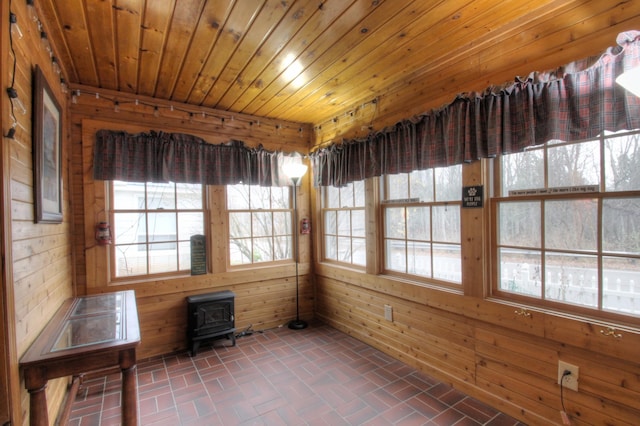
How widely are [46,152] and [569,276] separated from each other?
3425 millimetres

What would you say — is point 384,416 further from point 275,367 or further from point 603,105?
point 603,105

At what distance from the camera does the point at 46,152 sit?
80.0 inches

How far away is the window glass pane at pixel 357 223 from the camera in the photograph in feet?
12.0

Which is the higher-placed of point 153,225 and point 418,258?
point 153,225

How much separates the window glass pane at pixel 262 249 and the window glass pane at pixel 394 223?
160cm

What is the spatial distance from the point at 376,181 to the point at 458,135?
1.13 m

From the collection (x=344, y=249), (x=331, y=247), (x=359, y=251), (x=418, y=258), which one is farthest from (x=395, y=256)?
(x=331, y=247)

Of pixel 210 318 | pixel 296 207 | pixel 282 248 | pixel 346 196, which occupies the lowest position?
pixel 210 318

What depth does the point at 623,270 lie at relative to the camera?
5.81 ft

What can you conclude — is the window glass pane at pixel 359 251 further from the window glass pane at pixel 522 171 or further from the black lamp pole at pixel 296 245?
the window glass pane at pixel 522 171

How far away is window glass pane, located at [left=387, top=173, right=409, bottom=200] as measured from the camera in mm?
3084

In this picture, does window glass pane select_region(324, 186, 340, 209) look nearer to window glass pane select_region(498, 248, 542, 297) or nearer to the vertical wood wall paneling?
window glass pane select_region(498, 248, 542, 297)

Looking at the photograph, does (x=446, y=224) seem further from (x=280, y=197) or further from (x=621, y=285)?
(x=280, y=197)

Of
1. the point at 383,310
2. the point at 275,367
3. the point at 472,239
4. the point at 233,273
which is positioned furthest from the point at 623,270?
the point at 233,273
